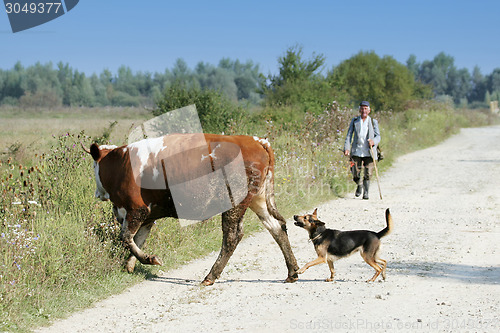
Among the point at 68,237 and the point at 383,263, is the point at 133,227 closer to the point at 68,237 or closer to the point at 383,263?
the point at 68,237

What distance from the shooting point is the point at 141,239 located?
262 inches

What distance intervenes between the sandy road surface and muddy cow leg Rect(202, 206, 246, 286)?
14cm

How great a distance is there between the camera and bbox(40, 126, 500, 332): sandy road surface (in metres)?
5.03

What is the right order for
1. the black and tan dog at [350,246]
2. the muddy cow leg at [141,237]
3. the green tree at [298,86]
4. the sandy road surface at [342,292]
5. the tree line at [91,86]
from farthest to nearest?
1. the tree line at [91,86]
2. the green tree at [298,86]
3. the muddy cow leg at [141,237]
4. the black and tan dog at [350,246]
5. the sandy road surface at [342,292]

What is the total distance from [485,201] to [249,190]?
7.22 m

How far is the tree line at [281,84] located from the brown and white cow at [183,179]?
12339 millimetres

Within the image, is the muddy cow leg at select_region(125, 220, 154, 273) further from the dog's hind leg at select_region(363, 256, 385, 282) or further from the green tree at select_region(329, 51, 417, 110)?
the green tree at select_region(329, 51, 417, 110)

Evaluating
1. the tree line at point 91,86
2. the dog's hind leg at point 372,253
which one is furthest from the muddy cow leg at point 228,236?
the tree line at point 91,86

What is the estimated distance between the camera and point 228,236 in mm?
6320

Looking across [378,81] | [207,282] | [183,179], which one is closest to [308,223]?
[207,282]

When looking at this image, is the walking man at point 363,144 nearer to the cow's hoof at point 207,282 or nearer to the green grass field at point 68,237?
the green grass field at point 68,237

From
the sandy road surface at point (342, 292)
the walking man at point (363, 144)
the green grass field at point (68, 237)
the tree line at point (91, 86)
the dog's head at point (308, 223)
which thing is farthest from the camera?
the tree line at point (91, 86)

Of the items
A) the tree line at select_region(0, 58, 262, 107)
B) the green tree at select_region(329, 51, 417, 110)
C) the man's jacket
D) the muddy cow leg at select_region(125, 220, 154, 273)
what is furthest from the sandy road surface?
the tree line at select_region(0, 58, 262, 107)

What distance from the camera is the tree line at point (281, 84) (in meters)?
26.2
